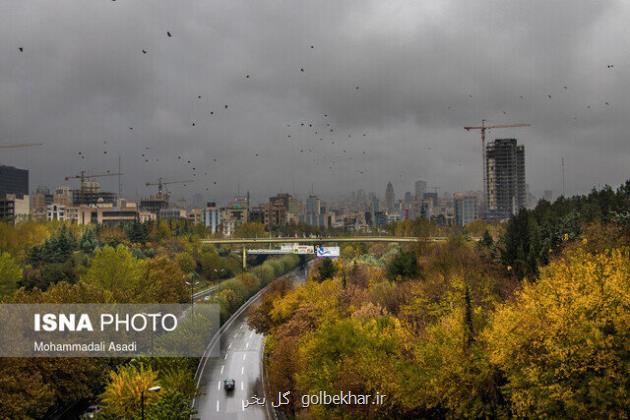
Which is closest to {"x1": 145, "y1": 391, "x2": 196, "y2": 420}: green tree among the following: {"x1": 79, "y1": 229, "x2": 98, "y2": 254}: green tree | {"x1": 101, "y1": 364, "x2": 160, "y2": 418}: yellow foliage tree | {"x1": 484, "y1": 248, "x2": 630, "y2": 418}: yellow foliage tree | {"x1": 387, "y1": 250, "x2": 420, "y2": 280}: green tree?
{"x1": 101, "y1": 364, "x2": 160, "y2": 418}: yellow foliage tree

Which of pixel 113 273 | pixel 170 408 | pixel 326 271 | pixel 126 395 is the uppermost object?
pixel 113 273

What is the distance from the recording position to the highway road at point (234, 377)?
34.0 meters

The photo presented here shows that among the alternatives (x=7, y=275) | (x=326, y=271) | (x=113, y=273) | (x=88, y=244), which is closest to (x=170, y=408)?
(x=113, y=273)

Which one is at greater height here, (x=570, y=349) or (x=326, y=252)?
(x=570, y=349)

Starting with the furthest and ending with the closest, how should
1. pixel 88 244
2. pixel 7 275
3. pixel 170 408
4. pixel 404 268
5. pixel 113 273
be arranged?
pixel 88 244 < pixel 113 273 < pixel 404 268 < pixel 7 275 < pixel 170 408

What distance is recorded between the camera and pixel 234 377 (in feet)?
138

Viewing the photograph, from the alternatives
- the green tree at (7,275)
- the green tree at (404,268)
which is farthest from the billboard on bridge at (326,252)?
the green tree at (7,275)

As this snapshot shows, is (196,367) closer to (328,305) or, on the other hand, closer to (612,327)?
(328,305)

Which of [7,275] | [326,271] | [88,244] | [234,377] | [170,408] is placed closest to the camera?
[170,408]

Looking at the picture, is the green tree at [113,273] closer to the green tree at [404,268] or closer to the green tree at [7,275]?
the green tree at [7,275]

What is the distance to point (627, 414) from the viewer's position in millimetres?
19016

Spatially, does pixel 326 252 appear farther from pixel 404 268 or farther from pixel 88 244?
pixel 404 268

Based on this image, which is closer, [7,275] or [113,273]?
[7,275]

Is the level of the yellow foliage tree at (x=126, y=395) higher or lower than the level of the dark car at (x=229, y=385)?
higher
